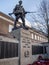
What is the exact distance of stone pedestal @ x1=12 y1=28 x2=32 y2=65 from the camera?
16.8 metres

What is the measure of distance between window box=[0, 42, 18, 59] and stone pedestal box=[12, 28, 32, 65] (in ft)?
2.07

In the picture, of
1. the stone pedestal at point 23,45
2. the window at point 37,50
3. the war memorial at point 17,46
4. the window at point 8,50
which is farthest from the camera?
the window at point 37,50

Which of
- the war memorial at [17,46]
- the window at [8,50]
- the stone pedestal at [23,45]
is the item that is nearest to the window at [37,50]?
the war memorial at [17,46]

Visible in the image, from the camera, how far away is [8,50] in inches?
583

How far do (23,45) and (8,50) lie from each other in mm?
2687

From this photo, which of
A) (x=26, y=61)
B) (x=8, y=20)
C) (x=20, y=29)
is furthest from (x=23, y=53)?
(x=8, y=20)

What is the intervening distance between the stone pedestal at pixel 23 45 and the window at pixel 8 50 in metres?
0.63

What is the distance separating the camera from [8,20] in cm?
3806

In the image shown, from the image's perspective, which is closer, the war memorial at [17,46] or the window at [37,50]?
the war memorial at [17,46]

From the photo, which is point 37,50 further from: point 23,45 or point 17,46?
point 17,46

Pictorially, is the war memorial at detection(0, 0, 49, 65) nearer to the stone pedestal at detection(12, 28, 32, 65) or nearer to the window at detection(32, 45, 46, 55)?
the stone pedestal at detection(12, 28, 32, 65)

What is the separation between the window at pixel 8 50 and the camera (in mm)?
13788

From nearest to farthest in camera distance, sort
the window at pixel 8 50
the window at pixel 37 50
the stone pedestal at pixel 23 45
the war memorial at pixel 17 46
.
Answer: the window at pixel 8 50
the war memorial at pixel 17 46
the stone pedestal at pixel 23 45
the window at pixel 37 50

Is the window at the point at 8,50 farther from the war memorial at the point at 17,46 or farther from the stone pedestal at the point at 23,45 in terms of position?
the stone pedestal at the point at 23,45
